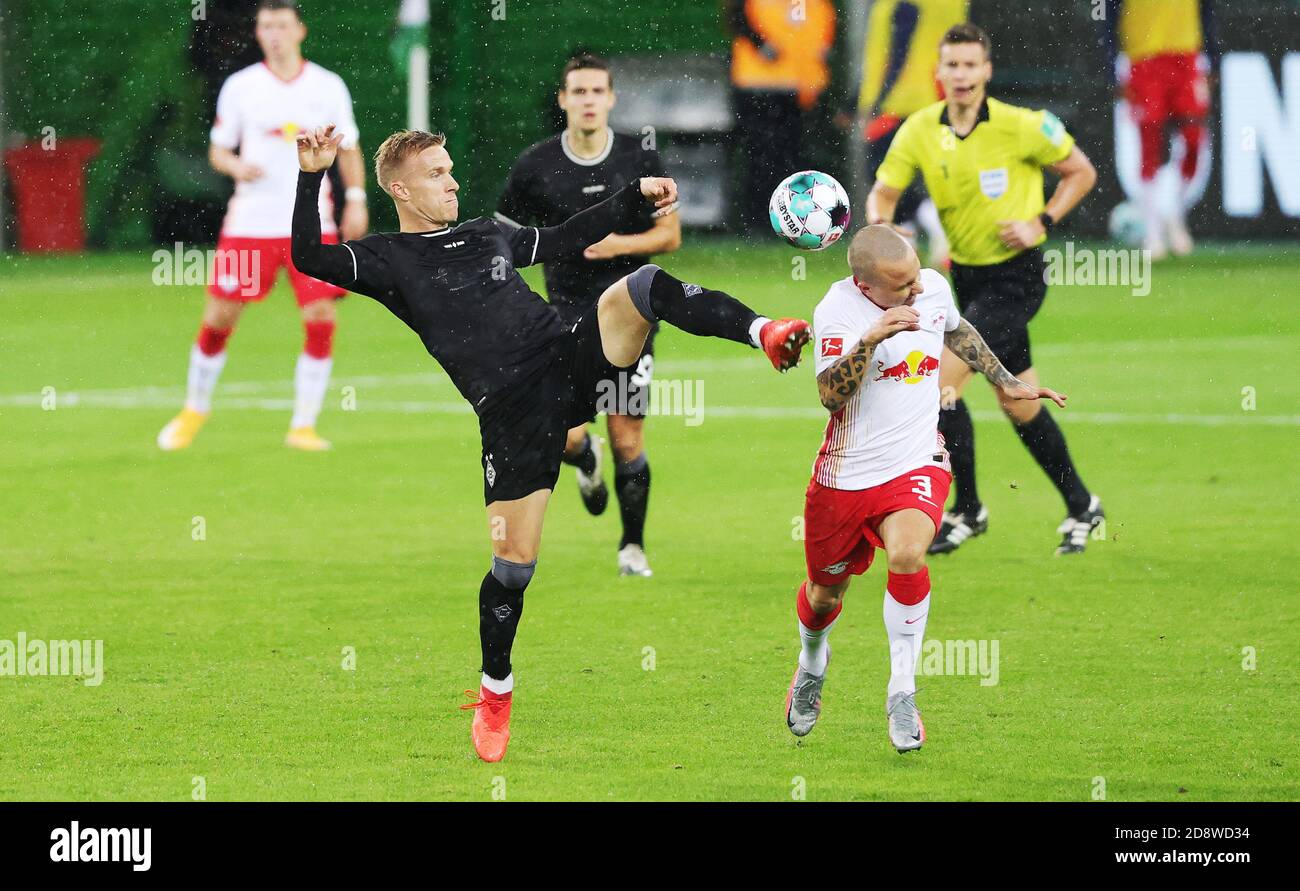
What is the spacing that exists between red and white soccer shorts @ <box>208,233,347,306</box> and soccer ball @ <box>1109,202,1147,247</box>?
12999mm

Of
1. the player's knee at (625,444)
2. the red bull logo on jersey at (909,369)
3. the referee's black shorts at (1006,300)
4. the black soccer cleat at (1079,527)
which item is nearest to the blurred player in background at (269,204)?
the player's knee at (625,444)

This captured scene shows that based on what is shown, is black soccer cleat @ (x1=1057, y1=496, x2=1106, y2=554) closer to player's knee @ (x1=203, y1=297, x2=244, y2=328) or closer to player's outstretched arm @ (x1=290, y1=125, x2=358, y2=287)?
player's outstretched arm @ (x1=290, y1=125, x2=358, y2=287)

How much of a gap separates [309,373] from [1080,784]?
8.48 metres

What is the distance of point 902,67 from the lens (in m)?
20.6

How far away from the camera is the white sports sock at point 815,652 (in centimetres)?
694

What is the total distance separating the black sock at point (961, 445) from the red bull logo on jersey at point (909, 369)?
3611 millimetres

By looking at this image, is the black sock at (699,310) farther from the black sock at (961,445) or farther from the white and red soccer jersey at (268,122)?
the white and red soccer jersey at (268,122)

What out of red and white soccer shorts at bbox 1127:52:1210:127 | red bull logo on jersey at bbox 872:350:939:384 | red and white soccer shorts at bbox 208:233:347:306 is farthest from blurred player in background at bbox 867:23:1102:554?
red and white soccer shorts at bbox 1127:52:1210:127

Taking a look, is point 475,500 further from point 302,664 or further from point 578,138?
point 302,664

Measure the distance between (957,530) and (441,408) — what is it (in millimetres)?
6113

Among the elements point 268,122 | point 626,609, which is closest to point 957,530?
point 626,609

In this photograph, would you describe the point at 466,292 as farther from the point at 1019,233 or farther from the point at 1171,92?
the point at 1171,92

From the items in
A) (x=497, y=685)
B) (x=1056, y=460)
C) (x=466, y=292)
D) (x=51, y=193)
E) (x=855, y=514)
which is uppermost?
(x=51, y=193)

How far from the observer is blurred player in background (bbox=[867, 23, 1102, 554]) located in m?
10.4
